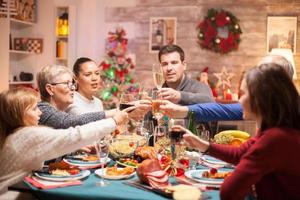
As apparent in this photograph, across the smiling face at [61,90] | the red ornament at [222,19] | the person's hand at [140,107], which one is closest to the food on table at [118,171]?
the person's hand at [140,107]

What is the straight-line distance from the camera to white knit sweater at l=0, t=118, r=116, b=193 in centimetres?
183

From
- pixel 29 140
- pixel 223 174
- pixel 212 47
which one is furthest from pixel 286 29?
pixel 29 140

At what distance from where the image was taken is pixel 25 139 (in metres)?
1.84

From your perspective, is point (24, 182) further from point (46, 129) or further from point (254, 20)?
point (254, 20)

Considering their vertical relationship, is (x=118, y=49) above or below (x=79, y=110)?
above

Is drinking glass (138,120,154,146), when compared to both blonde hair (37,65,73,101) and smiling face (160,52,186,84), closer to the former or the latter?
blonde hair (37,65,73,101)

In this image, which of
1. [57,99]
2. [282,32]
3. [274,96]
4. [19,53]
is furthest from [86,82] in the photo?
[282,32]

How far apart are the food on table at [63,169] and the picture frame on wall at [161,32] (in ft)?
13.5

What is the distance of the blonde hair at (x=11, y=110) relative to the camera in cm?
192

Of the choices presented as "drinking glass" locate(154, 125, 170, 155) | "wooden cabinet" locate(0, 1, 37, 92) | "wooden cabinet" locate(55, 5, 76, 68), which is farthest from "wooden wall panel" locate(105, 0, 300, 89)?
"drinking glass" locate(154, 125, 170, 155)

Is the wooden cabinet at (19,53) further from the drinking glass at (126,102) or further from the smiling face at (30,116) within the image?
the smiling face at (30,116)

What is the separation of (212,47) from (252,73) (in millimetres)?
4277

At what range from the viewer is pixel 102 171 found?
1.78m

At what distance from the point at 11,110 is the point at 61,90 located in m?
0.78
